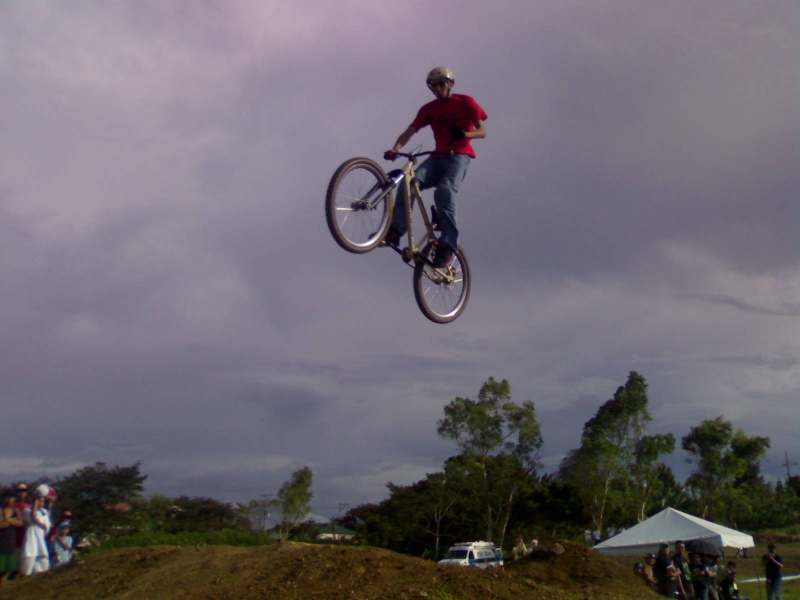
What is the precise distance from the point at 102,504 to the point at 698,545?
21.7 metres

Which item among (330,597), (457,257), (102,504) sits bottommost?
(330,597)

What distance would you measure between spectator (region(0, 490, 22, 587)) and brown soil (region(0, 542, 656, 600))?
0.59 m

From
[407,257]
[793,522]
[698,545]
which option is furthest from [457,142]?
[793,522]

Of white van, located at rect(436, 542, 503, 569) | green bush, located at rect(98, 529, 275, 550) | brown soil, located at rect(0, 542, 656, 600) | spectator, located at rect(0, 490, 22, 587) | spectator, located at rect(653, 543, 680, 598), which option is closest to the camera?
brown soil, located at rect(0, 542, 656, 600)

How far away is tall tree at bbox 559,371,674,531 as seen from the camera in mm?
45875

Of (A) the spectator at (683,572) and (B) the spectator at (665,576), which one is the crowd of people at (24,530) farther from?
(A) the spectator at (683,572)

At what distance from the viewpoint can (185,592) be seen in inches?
328

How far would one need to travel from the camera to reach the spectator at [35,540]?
33.7ft

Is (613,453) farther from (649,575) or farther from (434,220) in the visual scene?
(434,220)

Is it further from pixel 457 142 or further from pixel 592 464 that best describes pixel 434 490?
pixel 457 142

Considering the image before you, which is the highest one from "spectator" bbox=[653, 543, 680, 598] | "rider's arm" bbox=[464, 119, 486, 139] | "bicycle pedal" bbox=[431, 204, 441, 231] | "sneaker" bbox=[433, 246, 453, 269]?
"rider's arm" bbox=[464, 119, 486, 139]

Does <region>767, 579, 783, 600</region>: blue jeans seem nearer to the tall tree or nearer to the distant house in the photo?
the distant house

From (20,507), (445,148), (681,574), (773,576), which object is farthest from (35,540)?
(773,576)

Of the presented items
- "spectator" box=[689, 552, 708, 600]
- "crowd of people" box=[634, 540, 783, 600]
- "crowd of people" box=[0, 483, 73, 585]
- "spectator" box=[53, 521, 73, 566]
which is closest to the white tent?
"crowd of people" box=[634, 540, 783, 600]
